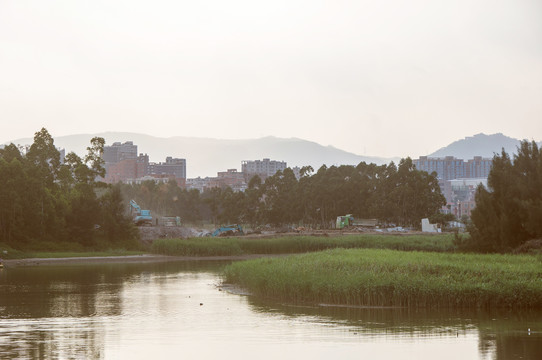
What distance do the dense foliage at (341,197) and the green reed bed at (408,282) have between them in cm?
7273

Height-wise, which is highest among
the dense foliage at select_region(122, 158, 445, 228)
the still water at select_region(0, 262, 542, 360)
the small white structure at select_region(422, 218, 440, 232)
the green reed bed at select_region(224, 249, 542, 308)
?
the dense foliage at select_region(122, 158, 445, 228)

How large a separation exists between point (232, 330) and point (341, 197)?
92.1 metres

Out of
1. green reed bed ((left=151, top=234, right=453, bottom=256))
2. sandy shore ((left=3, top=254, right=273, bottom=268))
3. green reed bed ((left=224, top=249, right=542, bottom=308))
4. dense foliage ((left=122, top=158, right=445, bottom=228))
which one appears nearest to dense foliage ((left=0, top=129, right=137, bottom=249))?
sandy shore ((left=3, top=254, right=273, bottom=268))

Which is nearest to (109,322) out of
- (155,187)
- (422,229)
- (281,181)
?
(422,229)

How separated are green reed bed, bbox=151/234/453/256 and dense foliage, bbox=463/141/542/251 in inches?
Result: 946

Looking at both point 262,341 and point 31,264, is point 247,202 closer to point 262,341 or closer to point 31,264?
point 31,264

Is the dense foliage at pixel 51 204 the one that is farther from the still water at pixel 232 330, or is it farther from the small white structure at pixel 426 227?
the small white structure at pixel 426 227

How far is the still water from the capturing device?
25.6 meters

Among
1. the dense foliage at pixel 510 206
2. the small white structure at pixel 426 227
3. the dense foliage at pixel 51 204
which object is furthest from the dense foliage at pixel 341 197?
the dense foliage at pixel 510 206

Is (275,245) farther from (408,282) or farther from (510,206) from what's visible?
(408,282)

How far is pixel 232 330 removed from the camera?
30219 millimetres

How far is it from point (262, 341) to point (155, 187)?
153m

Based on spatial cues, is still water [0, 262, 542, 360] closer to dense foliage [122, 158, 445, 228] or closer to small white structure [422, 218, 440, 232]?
small white structure [422, 218, 440, 232]

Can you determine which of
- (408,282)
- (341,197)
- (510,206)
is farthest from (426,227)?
(408,282)
